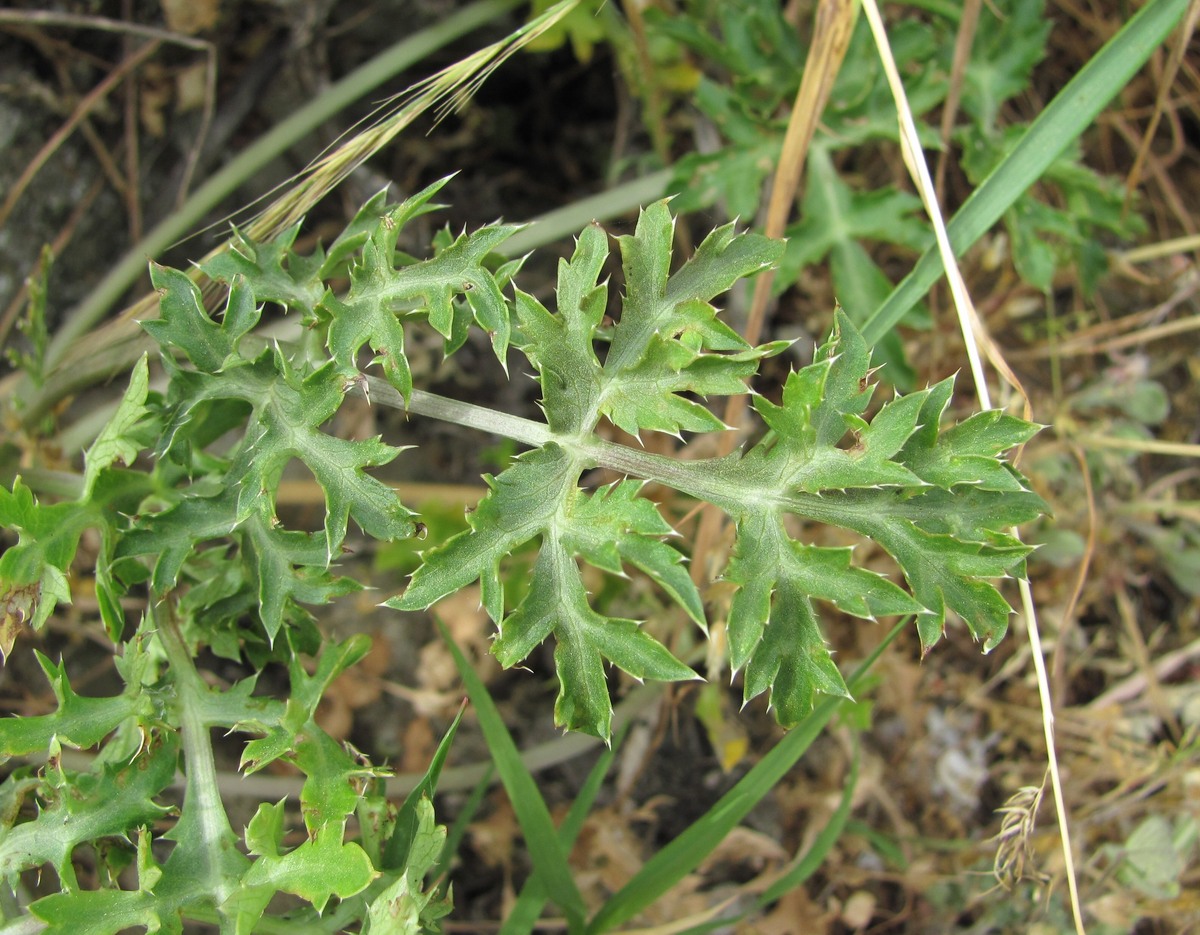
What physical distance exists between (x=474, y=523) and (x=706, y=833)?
3.48 feet

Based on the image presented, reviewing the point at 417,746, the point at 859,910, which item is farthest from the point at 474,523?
the point at 859,910

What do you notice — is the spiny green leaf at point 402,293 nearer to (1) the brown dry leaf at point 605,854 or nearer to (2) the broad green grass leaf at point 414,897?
A: (2) the broad green grass leaf at point 414,897

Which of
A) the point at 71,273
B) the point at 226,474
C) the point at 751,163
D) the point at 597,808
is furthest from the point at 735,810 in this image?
the point at 71,273

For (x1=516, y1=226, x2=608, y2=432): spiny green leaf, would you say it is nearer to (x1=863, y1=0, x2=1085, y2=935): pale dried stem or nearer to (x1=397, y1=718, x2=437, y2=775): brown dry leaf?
(x1=863, y1=0, x2=1085, y2=935): pale dried stem

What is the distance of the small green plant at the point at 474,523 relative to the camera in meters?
1.85

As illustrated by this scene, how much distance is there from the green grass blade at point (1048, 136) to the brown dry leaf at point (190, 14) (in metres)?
2.44

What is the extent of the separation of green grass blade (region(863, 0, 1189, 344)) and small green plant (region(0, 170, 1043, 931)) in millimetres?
484

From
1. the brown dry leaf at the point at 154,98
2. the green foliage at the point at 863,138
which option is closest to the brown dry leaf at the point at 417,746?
the green foliage at the point at 863,138

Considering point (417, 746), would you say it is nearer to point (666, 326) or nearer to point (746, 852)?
point (746, 852)

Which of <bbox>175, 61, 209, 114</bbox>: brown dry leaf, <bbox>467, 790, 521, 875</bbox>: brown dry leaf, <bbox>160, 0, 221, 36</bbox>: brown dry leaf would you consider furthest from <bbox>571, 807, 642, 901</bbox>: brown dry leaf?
<bbox>160, 0, 221, 36</bbox>: brown dry leaf

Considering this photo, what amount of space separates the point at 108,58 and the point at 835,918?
3734 mm

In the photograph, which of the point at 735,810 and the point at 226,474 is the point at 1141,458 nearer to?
the point at 735,810

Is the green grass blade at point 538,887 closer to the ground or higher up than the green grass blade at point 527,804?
closer to the ground

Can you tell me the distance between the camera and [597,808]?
3.14 metres
